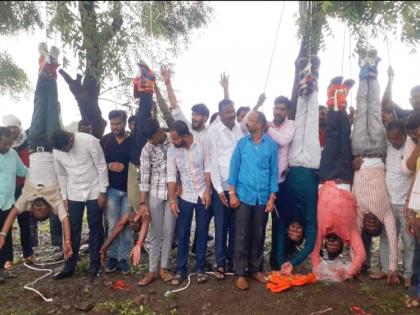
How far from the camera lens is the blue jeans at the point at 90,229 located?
5684 millimetres

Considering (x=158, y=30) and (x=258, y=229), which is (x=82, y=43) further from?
(x=258, y=229)

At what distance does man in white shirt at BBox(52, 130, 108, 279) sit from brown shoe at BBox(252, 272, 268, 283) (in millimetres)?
2156

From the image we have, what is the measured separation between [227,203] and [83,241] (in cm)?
365

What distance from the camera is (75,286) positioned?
5.60 metres

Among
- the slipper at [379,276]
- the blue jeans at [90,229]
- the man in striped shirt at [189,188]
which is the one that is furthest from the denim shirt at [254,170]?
the blue jeans at [90,229]

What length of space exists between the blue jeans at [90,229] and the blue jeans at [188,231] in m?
1.14

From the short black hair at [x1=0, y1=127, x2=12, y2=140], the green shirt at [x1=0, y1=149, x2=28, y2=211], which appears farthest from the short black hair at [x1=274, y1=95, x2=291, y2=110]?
the green shirt at [x1=0, y1=149, x2=28, y2=211]

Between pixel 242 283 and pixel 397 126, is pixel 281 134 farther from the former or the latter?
pixel 242 283

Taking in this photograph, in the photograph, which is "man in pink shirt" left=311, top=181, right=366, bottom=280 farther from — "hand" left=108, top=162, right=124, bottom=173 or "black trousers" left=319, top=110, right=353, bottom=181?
"hand" left=108, top=162, right=124, bottom=173

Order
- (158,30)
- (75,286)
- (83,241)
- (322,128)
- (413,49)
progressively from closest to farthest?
(413,49)
(158,30)
(75,286)
(322,128)
(83,241)

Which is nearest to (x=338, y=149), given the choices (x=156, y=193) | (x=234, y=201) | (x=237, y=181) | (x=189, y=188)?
(x=237, y=181)

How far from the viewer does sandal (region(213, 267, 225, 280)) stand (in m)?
5.43

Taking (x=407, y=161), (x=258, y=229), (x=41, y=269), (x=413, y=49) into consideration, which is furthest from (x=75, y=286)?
(x=413, y=49)

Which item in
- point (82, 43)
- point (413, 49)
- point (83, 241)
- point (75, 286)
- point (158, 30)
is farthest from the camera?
point (83, 241)
